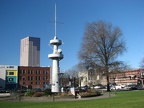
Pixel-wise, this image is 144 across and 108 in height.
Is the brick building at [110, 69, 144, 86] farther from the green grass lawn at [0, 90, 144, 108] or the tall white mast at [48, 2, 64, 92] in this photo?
the green grass lawn at [0, 90, 144, 108]

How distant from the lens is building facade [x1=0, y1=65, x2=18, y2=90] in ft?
388

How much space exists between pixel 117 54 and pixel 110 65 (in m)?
2.85

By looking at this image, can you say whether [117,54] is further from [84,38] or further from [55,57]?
[55,57]

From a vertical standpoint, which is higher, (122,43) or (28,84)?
(122,43)

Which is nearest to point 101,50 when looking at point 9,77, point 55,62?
point 55,62

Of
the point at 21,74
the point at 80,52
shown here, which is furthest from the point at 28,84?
the point at 80,52

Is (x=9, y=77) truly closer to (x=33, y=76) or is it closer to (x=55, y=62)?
(x=33, y=76)

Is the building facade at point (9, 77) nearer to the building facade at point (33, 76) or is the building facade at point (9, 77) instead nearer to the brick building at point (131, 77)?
the building facade at point (33, 76)

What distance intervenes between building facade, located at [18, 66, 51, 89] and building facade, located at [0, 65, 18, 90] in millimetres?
2668

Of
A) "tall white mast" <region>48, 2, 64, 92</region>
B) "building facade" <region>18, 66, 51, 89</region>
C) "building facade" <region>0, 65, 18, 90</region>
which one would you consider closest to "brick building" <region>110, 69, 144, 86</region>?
"building facade" <region>18, 66, 51, 89</region>

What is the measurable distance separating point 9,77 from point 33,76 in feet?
41.1

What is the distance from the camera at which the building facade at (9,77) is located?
118 m

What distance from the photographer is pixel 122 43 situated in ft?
188

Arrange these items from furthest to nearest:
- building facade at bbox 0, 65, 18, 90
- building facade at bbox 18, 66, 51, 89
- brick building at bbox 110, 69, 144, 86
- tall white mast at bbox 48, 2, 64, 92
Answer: building facade at bbox 18, 66, 51, 89, brick building at bbox 110, 69, 144, 86, building facade at bbox 0, 65, 18, 90, tall white mast at bbox 48, 2, 64, 92
